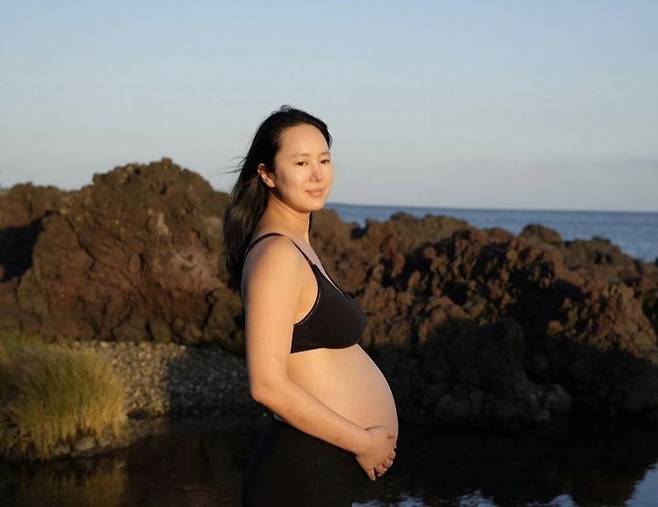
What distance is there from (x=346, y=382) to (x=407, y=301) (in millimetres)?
7606

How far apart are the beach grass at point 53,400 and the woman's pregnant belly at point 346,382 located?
5569 millimetres

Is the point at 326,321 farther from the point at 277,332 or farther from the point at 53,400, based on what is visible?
the point at 53,400

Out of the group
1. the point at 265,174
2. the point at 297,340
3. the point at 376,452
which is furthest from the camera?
the point at 265,174

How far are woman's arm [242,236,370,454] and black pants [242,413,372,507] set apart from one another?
4.1 inches

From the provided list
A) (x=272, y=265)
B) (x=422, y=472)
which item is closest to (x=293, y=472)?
(x=272, y=265)

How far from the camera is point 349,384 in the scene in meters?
3.45

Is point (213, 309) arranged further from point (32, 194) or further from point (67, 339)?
point (32, 194)

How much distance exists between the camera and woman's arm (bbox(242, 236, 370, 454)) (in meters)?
3.04

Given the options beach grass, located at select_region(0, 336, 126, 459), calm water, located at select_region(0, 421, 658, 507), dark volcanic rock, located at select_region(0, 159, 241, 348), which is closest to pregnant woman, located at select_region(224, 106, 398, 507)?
calm water, located at select_region(0, 421, 658, 507)

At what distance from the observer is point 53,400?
8.60 m

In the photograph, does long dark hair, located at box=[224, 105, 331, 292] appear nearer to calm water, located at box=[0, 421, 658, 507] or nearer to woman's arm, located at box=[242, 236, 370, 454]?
woman's arm, located at box=[242, 236, 370, 454]

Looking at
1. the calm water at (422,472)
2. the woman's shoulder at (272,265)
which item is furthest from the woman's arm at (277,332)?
the calm water at (422,472)

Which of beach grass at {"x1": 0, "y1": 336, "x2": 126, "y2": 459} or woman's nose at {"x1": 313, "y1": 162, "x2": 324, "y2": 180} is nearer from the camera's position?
woman's nose at {"x1": 313, "y1": 162, "x2": 324, "y2": 180}

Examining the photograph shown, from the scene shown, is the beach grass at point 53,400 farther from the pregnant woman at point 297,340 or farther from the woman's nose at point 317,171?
the woman's nose at point 317,171
